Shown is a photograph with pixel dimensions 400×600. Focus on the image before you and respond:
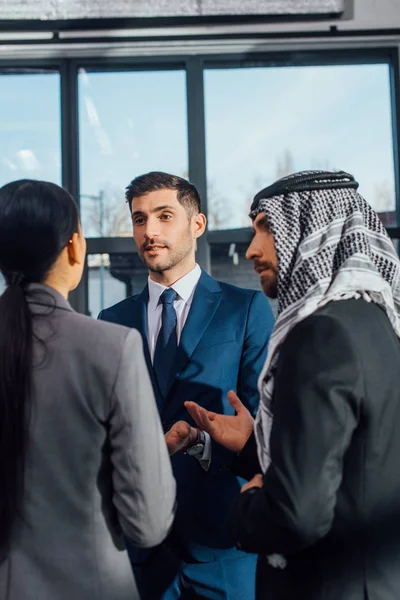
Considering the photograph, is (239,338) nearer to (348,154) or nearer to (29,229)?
(29,229)

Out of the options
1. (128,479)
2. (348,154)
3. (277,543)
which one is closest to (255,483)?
(277,543)

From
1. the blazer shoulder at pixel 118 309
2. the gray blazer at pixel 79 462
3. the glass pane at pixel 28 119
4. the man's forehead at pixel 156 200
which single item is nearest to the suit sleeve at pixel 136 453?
the gray blazer at pixel 79 462

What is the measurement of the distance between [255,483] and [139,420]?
11.3 inches

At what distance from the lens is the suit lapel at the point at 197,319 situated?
74.6 inches

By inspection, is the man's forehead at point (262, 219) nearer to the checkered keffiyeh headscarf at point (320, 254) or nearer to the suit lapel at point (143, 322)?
the checkered keffiyeh headscarf at point (320, 254)

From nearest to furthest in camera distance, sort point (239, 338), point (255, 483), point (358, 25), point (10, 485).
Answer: point (10, 485) < point (255, 483) < point (239, 338) < point (358, 25)

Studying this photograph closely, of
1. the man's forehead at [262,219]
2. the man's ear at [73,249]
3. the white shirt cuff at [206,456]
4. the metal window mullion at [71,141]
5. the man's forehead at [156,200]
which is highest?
the metal window mullion at [71,141]

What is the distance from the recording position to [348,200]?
4.11ft


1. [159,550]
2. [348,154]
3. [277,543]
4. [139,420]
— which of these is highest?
[348,154]

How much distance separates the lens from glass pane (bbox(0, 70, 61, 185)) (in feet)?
12.4

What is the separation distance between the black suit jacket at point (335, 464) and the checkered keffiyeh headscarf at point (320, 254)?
5cm

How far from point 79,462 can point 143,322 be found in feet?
3.29

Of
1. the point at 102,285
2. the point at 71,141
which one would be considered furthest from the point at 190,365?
the point at 71,141

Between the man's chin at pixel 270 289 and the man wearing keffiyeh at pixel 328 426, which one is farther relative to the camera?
the man's chin at pixel 270 289
